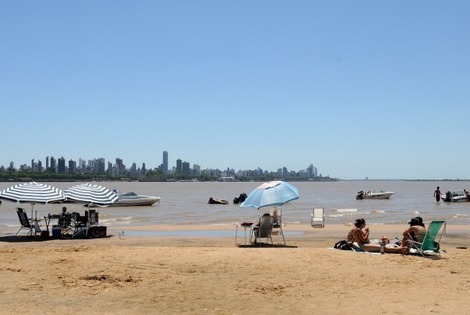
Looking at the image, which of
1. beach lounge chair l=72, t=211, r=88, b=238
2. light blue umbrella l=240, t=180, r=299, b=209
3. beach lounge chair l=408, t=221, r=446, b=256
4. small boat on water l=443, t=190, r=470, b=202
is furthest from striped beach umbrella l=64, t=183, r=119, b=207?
small boat on water l=443, t=190, r=470, b=202

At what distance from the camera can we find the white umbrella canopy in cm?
1736

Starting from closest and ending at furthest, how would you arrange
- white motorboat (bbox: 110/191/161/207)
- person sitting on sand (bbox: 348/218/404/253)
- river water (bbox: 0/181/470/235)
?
person sitting on sand (bbox: 348/218/404/253) → river water (bbox: 0/181/470/235) → white motorboat (bbox: 110/191/161/207)

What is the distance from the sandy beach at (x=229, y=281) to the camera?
8250 millimetres

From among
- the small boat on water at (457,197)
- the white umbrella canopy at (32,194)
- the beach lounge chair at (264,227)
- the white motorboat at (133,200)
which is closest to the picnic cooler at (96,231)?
the white umbrella canopy at (32,194)

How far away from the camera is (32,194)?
17656 millimetres

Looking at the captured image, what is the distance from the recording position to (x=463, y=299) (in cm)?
864

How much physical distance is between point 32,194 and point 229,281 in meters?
9.93

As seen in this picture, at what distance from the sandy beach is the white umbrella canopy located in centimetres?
293

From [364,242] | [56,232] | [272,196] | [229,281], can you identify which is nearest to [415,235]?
[364,242]

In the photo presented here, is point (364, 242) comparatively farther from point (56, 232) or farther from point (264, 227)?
point (56, 232)

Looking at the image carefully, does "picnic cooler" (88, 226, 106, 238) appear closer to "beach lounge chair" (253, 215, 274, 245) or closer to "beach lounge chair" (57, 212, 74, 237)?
"beach lounge chair" (57, 212, 74, 237)

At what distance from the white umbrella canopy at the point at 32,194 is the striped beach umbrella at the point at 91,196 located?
0.33m

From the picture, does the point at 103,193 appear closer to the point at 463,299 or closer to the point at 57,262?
the point at 57,262

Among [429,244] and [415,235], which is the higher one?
[415,235]
